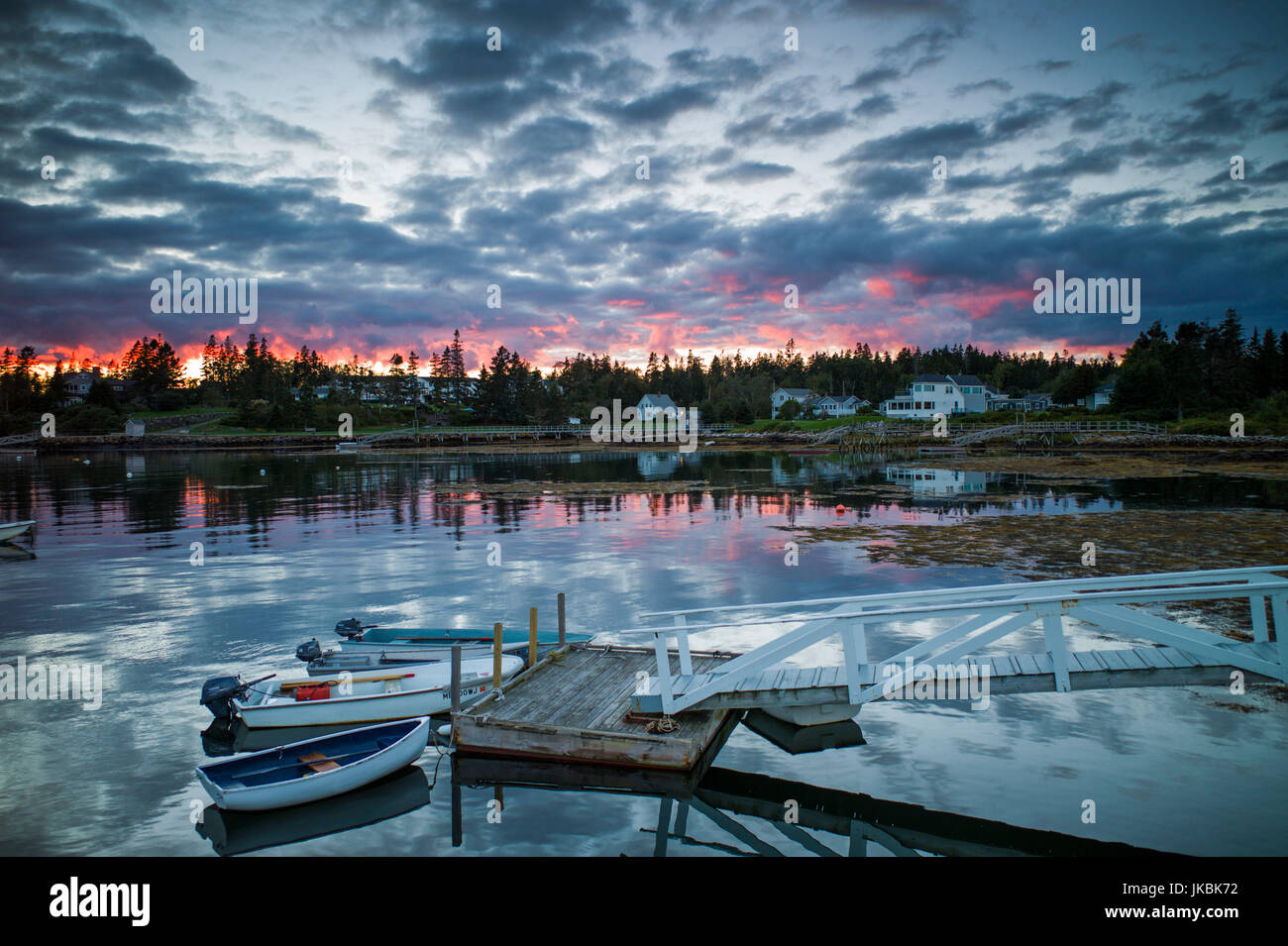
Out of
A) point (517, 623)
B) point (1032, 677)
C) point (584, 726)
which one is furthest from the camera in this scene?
point (517, 623)

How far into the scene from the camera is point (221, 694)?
14.2 metres

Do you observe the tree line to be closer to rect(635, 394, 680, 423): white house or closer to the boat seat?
rect(635, 394, 680, 423): white house

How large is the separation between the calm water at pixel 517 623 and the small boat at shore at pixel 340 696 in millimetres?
1011

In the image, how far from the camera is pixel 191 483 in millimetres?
69312

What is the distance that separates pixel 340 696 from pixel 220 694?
2349mm

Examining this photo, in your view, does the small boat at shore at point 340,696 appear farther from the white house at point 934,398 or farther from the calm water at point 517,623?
the white house at point 934,398

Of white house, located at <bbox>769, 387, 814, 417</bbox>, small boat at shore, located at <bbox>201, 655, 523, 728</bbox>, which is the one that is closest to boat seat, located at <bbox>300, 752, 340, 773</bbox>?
small boat at shore, located at <bbox>201, 655, 523, 728</bbox>

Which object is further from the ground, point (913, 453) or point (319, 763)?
point (913, 453)

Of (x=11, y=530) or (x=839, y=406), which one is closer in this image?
(x=11, y=530)

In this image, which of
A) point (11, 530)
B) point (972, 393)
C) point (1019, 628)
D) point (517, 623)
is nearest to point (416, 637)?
point (517, 623)

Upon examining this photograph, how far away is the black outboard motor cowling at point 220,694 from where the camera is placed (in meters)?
14.2

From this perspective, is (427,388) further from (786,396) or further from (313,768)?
(313,768)
